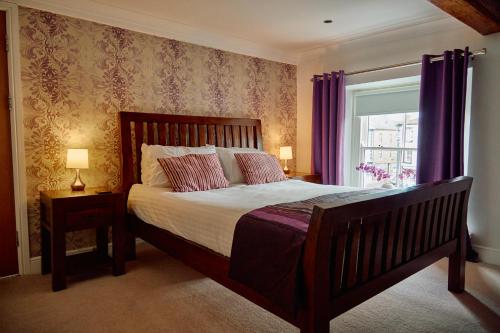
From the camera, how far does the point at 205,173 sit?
319cm

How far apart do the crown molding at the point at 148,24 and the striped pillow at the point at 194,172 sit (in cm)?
139

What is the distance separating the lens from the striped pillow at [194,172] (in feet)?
9.93

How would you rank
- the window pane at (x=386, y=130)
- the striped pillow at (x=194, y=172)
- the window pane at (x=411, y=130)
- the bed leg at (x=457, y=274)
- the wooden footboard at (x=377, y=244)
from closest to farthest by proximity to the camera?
the wooden footboard at (x=377, y=244) → the bed leg at (x=457, y=274) → the striped pillow at (x=194, y=172) → the window pane at (x=411, y=130) → the window pane at (x=386, y=130)

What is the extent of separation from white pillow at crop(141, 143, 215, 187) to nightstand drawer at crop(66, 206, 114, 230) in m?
0.50

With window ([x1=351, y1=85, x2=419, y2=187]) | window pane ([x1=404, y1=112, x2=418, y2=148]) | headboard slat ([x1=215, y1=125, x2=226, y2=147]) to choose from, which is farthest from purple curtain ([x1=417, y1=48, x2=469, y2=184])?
headboard slat ([x1=215, y1=125, x2=226, y2=147])

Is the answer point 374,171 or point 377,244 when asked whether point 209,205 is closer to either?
point 377,244

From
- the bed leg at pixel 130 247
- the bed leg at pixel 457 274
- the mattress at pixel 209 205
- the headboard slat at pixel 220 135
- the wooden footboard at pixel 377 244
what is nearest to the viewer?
the wooden footboard at pixel 377 244

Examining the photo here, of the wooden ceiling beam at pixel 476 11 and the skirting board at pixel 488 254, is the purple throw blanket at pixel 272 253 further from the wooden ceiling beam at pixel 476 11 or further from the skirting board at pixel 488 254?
the skirting board at pixel 488 254

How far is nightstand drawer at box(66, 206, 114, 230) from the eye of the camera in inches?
104

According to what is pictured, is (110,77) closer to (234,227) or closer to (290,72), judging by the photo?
(234,227)

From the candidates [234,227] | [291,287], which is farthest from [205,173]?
[291,287]

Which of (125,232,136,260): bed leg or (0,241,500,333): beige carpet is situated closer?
A: (0,241,500,333): beige carpet

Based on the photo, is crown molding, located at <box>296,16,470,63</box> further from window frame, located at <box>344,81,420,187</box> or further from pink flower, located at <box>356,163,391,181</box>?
pink flower, located at <box>356,163,391,181</box>

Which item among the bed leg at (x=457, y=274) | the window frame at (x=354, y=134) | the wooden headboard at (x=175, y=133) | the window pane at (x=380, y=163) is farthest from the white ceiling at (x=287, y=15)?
the bed leg at (x=457, y=274)
